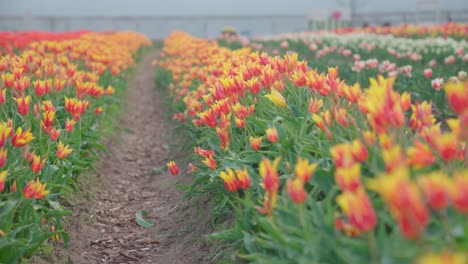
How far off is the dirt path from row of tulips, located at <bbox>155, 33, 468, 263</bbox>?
54 centimetres

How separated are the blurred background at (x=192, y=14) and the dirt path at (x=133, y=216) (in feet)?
98.2

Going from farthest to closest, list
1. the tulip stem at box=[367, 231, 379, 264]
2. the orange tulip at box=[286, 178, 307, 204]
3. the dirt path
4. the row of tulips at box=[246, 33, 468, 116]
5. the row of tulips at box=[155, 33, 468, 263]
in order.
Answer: the row of tulips at box=[246, 33, 468, 116]
the dirt path
the orange tulip at box=[286, 178, 307, 204]
the tulip stem at box=[367, 231, 379, 264]
the row of tulips at box=[155, 33, 468, 263]

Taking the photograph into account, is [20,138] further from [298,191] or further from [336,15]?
[336,15]

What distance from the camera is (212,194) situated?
396cm

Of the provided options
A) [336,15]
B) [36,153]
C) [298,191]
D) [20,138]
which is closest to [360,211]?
[298,191]

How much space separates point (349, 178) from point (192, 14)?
38.6 meters

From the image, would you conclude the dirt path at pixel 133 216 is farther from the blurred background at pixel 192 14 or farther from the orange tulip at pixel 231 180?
the blurred background at pixel 192 14

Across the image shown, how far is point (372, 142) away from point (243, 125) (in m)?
1.31

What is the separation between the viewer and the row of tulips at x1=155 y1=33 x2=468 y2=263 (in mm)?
1573

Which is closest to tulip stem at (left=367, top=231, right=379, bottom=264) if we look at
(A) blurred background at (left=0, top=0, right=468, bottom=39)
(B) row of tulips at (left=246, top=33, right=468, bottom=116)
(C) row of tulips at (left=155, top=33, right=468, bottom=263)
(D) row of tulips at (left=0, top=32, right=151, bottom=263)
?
(C) row of tulips at (left=155, top=33, right=468, bottom=263)

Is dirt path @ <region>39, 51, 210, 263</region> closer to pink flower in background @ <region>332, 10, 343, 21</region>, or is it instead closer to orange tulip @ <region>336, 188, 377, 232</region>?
orange tulip @ <region>336, 188, 377, 232</region>

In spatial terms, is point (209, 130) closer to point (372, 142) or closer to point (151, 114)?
point (372, 142)

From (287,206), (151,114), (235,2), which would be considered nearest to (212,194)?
(287,206)

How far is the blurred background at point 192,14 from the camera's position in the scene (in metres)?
35.3
